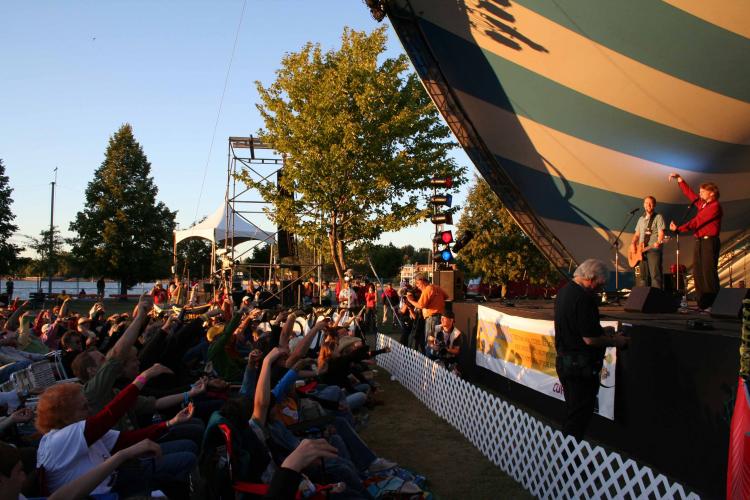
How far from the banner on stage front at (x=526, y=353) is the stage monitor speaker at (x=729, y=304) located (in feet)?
3.27

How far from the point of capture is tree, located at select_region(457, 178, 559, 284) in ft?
80.7

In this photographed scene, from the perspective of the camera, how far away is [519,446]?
200 inches

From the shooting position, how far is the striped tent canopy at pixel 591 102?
29.1 ft

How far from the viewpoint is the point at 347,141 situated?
1791cm

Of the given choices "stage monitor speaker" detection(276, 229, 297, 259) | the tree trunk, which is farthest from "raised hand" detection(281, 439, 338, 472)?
"stage monitor speaker" detection(276, 229, 297, 259)

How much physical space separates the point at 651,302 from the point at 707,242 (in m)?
1.06

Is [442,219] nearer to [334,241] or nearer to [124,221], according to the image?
[334,241]

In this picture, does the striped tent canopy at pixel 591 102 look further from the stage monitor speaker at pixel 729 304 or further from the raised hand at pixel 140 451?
the raised hand at pixel 140 451

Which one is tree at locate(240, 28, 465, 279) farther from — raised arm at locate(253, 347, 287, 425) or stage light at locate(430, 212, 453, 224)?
raised arm at locate(253, 347, 287, 425)

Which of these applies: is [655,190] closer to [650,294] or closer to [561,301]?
[650,294]

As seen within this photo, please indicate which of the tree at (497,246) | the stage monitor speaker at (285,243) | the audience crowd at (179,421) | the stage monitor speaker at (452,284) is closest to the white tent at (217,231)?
the stage monitor speaker at (285,243)

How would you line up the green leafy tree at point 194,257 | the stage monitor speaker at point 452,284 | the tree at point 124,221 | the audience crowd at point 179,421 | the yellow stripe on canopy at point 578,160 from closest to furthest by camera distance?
1. the audience crowd at point 179,421
2. the stage monitor speaker at point 452,284
3. the yellow stripe on canopy at point 578,160
4. the tree at point 124,221
5. the green leafy tree at point 194,257

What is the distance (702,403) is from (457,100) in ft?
28.2

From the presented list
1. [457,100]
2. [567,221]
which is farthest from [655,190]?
[457,100]
